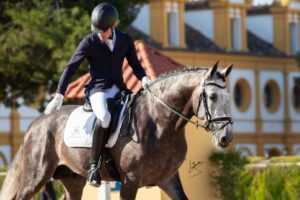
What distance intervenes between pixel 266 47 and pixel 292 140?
15.3 feet

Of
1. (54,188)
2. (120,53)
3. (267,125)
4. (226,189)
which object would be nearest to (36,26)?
(54,188)

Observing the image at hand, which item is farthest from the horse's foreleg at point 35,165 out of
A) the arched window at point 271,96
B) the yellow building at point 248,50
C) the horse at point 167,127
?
the arched window at point 271,96

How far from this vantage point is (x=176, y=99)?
12641mm

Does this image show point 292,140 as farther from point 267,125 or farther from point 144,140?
point 144,140

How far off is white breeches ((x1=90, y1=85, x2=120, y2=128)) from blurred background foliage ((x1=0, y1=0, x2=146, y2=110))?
21736 mm

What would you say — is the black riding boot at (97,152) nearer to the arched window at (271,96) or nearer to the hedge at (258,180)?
the hedge at (258,180)

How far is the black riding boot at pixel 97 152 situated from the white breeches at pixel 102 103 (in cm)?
7

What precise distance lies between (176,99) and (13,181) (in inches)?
95.0

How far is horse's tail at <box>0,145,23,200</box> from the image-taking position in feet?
46.3

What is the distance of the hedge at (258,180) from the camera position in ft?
60.1

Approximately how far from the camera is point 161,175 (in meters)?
12.5

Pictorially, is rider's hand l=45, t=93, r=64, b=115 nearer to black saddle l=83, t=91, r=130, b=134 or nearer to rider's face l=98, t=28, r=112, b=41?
black saddle l=83, t=91, r=130, b=134

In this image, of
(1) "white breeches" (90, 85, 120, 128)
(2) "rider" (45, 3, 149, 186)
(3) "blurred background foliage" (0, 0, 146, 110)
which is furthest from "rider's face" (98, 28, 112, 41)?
(3) "blurred background foliage" (0, 0, 146, 110)

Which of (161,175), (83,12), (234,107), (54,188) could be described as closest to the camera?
(161,175)
